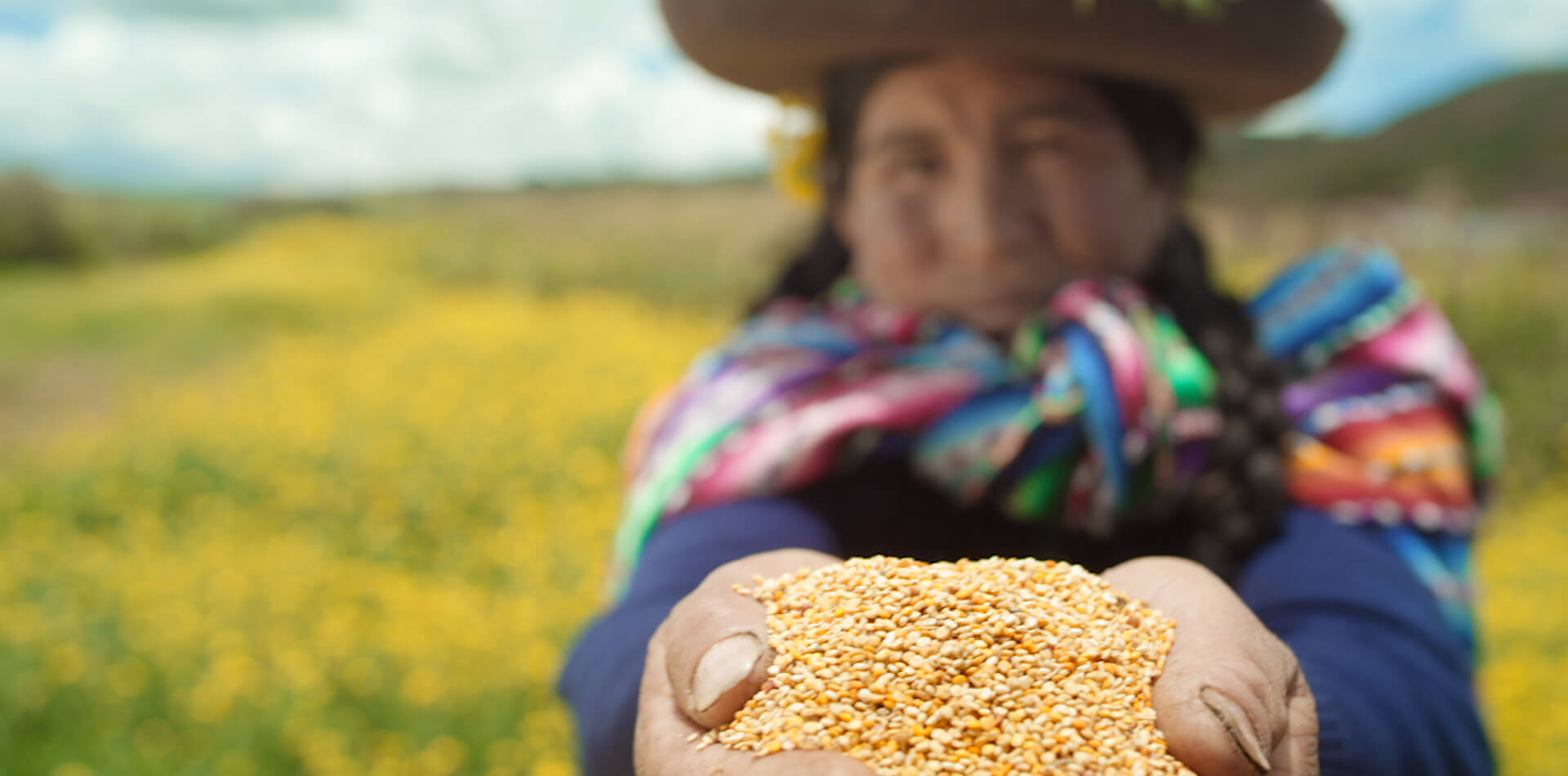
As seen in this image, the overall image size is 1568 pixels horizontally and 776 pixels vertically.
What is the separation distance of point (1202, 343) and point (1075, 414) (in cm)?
49

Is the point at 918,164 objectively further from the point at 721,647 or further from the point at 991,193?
the point at 721,647

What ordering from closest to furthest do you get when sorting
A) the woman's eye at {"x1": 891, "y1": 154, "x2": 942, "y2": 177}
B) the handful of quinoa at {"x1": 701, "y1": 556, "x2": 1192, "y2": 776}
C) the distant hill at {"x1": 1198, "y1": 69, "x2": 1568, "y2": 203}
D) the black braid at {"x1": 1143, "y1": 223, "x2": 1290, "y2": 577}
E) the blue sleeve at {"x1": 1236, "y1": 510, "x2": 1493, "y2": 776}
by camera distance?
the handful of quinoa at {"x1": 701, "y1": 556, "x2": 1192, "y2": 776}, the blue sleeve at {"x1": 1236, "y1": 510, "x2": 1493, "y2": 776}, the black braid at {"x1": 1143, "y1": 223, "x2": 1290, "y2": 577}, the woman's eye at {"x1": 891, "y1": 154, "x2": 942, "y2": 177}, the distant hill at {"x1": 1198, "y1": 69, "x2": 1568, "y2": 203}

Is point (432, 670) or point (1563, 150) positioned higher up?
point (1563, 150)

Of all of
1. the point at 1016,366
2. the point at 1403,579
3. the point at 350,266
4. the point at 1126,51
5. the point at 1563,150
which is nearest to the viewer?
the point at 1403,579

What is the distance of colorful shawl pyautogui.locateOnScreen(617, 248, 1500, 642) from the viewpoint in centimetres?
105

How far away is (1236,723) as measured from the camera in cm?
52

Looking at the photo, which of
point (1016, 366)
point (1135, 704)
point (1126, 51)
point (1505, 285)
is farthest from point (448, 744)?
point (1505, 285)

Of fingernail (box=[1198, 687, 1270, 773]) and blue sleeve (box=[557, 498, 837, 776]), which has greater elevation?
fingernail (box=[1198, 687, 1270, 773])

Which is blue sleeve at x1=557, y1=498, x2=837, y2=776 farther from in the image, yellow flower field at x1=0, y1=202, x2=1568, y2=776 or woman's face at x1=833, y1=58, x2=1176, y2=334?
yellow flower field at x1=0, y1=202, x2=1568, y2=776

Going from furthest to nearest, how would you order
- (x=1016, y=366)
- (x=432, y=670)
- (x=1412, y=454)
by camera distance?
(x=432, y=670), (x=1412, y=454), (x=1016, y=366)

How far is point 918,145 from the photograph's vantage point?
1308 mm

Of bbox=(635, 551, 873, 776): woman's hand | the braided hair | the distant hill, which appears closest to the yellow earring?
the braided hair

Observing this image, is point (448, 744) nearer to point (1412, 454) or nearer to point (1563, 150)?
point (1412, 454)

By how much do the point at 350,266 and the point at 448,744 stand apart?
27.8ft
